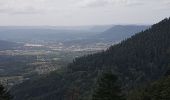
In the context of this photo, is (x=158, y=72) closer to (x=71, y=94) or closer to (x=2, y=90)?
(x=71, y=94)

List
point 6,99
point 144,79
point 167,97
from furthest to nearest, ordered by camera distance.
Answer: point 144,79 → point 167,97 → point 6,99

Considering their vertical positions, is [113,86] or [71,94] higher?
[113,86]

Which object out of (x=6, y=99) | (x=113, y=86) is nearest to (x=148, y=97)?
(x=113, y=86)

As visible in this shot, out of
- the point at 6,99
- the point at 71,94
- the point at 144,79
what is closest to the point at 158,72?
the point at 144,79

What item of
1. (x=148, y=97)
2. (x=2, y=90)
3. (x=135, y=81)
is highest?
(x=2, y=90)

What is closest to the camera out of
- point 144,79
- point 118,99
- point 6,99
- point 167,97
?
point 118,99

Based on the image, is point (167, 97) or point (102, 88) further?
point (167, 97)
